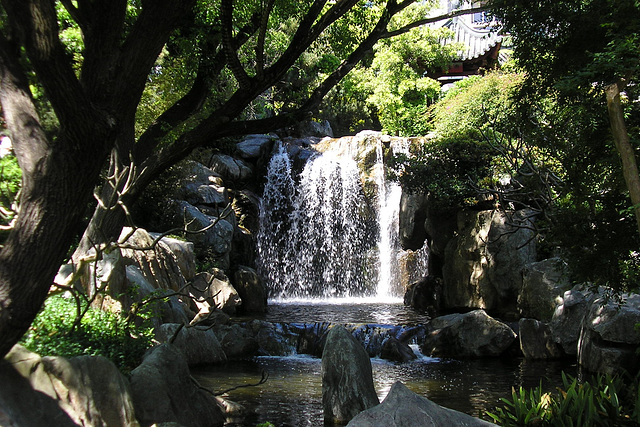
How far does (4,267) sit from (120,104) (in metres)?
1.69

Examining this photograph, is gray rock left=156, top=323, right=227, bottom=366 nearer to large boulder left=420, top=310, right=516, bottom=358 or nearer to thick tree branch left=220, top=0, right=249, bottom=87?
large boulder left=420, top=310, right=516, bottom=358

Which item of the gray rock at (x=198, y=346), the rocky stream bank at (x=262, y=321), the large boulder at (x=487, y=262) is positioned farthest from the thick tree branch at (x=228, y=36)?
the large boulder at (x=487, y=262)

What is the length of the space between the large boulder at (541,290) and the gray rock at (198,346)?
7.43 meters

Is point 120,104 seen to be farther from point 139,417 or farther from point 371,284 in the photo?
point 371,284

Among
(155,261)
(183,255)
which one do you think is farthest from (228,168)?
(155,261)

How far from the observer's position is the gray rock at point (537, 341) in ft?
36.4

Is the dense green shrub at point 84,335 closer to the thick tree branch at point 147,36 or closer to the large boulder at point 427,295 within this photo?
the thick tree branch at point 147,36

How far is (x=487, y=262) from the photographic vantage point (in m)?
15.7

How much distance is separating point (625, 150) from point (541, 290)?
9.48 m

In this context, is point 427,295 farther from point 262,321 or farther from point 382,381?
point 382,381

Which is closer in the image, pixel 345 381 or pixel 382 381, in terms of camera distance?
pixel 345 381

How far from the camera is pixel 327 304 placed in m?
18.3

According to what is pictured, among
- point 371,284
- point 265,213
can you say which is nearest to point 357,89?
point 265,213

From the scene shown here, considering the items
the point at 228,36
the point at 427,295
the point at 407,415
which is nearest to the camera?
the point at 407,415
